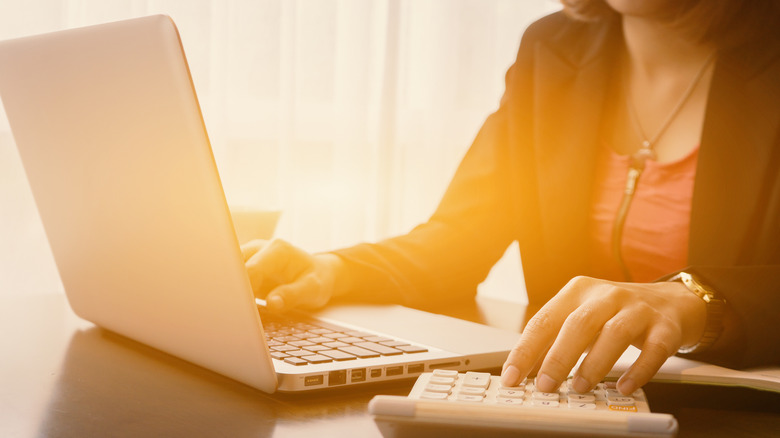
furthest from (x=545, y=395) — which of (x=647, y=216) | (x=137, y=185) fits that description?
(x=647, y=216)

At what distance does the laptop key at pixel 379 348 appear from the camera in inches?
23.5

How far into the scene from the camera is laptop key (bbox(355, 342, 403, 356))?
1.96 feet

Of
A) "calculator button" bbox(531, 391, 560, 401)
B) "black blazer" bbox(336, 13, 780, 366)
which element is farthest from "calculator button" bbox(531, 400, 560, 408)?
"black blazer" bbox(336, 13, 780, 366)

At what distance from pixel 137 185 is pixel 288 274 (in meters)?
0.31

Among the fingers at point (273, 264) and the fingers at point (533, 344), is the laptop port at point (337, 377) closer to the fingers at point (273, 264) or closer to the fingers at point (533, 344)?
the fingers at point (533, 344)

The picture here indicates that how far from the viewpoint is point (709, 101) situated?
3.52 ft

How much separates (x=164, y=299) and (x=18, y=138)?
0.25m

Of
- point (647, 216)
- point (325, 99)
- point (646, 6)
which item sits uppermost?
point (646, 6)

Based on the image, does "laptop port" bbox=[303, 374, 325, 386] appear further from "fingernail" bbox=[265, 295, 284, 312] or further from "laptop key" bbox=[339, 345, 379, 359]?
"fingernail" bbox=[265, 295, 284, 312]

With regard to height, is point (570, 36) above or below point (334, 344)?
above

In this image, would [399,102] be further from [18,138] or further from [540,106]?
[18,138]

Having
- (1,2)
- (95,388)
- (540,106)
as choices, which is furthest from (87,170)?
(1,2)

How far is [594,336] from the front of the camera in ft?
1.78

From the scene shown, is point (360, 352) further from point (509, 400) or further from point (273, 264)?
point (273, 264)
